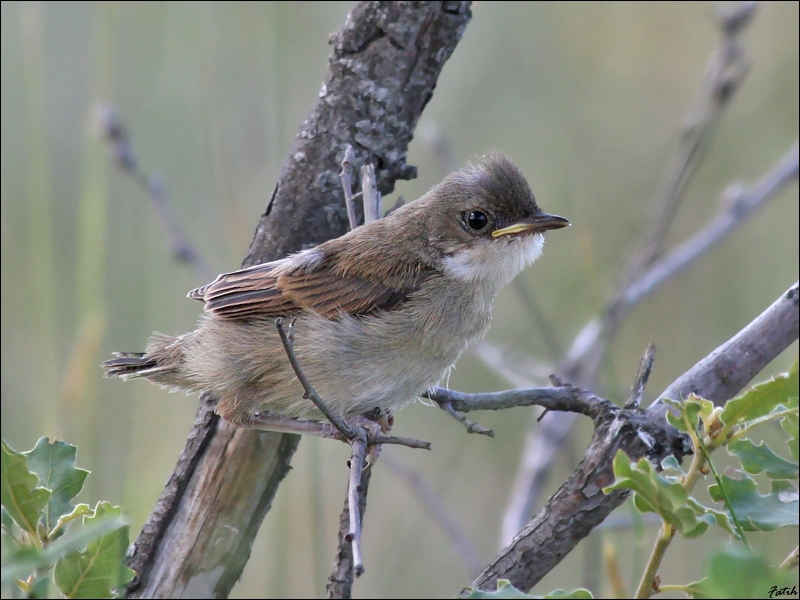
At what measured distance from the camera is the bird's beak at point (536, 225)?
3.22 metres

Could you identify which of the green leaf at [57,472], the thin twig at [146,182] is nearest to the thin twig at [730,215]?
the thin twig at [146,182]

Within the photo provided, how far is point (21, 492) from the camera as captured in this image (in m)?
1.50

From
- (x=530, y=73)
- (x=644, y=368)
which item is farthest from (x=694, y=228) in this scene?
(x=644, y=368)

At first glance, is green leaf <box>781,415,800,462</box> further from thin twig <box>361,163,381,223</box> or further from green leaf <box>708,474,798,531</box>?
thin twig <box>361,163,381,223</box>

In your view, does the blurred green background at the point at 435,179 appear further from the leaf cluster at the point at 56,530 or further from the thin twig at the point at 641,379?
the leaf cluster at the point at 56,530

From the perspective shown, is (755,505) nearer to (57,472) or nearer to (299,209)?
(57,472)

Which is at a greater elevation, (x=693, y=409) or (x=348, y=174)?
(x=348, y=174)

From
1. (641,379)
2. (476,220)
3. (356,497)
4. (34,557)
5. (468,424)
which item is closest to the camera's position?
(34,557)

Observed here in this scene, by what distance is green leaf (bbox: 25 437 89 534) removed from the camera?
5.59 feet

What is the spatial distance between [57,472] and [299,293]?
5.12ft

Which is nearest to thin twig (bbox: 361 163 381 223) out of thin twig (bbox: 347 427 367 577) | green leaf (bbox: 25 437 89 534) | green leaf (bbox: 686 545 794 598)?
thin twig (bbox: 347 427 367 577)

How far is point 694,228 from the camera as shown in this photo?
18.5ft

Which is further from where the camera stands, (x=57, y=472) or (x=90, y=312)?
(x=90, y=312)

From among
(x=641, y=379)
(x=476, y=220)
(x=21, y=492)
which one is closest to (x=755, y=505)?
(x=641, y=379)
